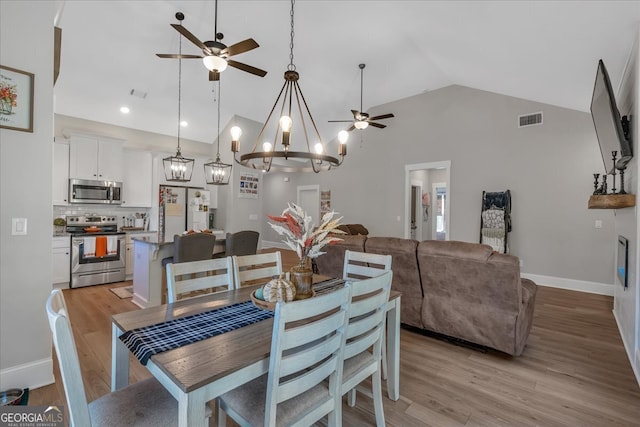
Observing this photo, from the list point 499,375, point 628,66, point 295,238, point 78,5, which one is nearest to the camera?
point 295,238

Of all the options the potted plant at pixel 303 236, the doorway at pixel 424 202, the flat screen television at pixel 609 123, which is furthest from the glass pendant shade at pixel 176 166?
the doorway at pixel 424 202

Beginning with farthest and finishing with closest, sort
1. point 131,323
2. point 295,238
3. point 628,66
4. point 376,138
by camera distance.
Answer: point 376,138, point 628,66, point 295,238, point 131,323

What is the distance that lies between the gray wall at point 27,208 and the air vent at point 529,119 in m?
6.30

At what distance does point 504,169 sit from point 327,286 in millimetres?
4866

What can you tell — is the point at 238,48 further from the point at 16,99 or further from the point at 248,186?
the point at 248,186

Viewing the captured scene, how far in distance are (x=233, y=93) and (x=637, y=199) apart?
5793 mm

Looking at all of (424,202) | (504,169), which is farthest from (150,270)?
(424,202)

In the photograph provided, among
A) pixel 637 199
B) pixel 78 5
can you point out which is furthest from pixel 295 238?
pixel 78 5

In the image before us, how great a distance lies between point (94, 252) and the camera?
188 inches

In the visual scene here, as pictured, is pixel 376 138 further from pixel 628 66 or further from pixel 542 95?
pixel 628 66

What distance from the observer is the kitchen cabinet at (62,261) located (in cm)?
449

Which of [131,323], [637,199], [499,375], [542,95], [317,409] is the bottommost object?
[499,375]

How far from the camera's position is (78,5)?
3.61 metres

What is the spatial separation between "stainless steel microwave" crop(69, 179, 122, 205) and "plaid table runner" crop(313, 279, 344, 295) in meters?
4.78
